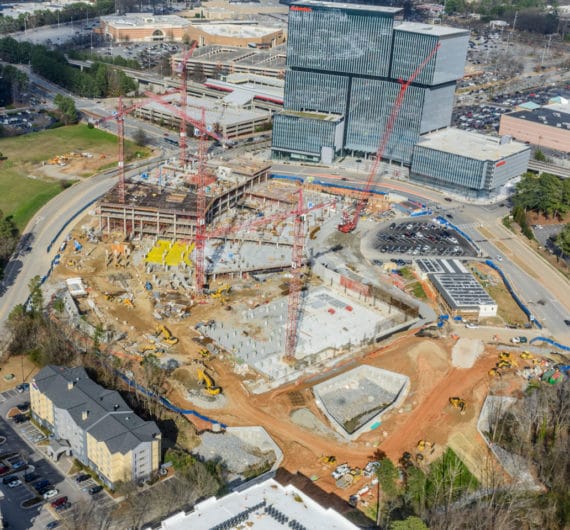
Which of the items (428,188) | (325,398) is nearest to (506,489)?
(325,398)

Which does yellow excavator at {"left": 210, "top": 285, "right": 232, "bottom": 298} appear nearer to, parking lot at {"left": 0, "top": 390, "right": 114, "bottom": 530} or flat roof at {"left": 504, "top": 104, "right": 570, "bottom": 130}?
parking lot at {"left": 0, "top": 390, "right": 114, "bottom": 530}

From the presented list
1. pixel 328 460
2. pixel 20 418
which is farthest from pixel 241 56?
pixel 328 460

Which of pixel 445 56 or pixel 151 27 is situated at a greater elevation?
pixel 445 56

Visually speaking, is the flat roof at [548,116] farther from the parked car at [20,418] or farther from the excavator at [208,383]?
the parked car at [20,418]

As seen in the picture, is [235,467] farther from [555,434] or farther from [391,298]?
[391,298]

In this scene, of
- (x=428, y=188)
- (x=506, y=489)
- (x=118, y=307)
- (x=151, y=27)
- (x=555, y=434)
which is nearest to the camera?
(x=506, y=489)

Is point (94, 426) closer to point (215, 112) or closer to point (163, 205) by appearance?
point (163, 205)

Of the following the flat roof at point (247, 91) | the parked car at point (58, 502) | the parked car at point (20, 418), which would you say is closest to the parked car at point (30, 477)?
the parked car at point (58, 502)
